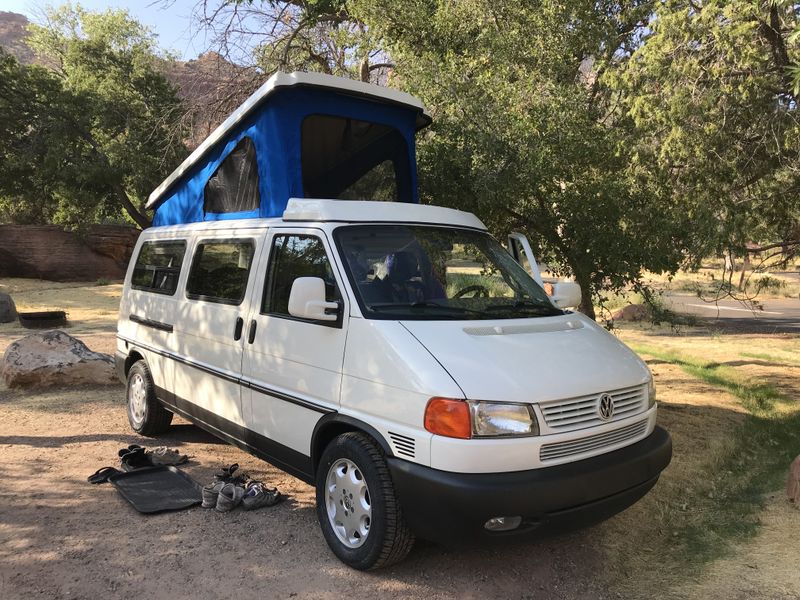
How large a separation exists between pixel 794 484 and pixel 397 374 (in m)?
3.40

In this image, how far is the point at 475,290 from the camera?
14.8 feet

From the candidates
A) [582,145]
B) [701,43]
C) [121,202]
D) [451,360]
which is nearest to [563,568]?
[451,360]

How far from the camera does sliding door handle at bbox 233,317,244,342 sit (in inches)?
183

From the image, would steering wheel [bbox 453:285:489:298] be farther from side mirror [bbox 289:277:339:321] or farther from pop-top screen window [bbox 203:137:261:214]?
pop-top screen window [bbox 203:137:261:214]

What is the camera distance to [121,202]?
23.5 metres

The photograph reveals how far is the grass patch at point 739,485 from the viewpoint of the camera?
166 inches

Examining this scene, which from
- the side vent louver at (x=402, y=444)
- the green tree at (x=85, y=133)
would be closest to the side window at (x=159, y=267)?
the side vent louver at (x=402, y=444)

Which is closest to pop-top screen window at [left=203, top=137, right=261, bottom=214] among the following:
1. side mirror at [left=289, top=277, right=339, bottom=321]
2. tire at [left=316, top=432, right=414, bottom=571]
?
side mirror at [left=289, top=277, right=339, bottom=321]

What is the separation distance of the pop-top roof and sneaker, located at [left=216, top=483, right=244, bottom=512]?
3.07 meters

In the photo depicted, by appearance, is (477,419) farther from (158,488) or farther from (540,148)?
(540,148)

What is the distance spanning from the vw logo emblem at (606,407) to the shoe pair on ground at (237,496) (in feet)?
8.12

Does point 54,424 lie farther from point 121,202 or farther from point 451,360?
point 121,202

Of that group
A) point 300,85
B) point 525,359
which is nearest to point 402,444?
point 525,359

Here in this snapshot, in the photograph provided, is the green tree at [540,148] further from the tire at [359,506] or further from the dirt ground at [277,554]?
the tire at [359,506]
